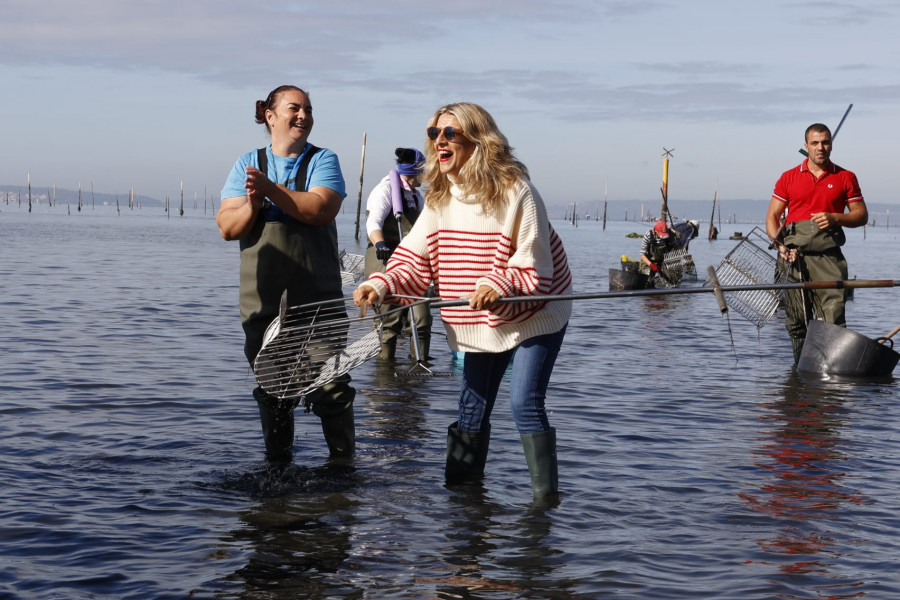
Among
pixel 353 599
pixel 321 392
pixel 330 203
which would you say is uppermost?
pixel 330 203

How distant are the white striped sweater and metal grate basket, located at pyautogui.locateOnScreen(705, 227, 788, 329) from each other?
586cm

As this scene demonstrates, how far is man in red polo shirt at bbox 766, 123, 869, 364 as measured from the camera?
9.85 meters

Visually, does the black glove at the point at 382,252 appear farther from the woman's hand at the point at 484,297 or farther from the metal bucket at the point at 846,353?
the woman's hand at the point at 484,297

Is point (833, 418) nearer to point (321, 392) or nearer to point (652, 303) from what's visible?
point (321, 392)

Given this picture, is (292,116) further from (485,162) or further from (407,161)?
(407,161)

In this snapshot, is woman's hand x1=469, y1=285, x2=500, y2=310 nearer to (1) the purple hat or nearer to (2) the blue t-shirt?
(2) the blue t-shirt

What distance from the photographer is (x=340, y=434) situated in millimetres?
6320

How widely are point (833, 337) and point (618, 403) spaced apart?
2.63 meters

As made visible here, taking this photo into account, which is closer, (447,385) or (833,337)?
(447,385)

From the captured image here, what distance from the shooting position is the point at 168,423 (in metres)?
7.55

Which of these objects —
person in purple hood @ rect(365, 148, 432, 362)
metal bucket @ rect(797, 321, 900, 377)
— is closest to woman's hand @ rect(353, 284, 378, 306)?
person in purple hood @ rect(365, 148, 432, 362)

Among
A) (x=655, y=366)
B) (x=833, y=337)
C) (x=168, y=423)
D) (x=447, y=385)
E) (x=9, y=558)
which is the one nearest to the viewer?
(x=9, y=558)

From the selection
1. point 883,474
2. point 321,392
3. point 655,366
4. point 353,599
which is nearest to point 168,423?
point 321,392

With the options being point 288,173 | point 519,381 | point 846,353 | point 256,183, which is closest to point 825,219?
point 846,353
